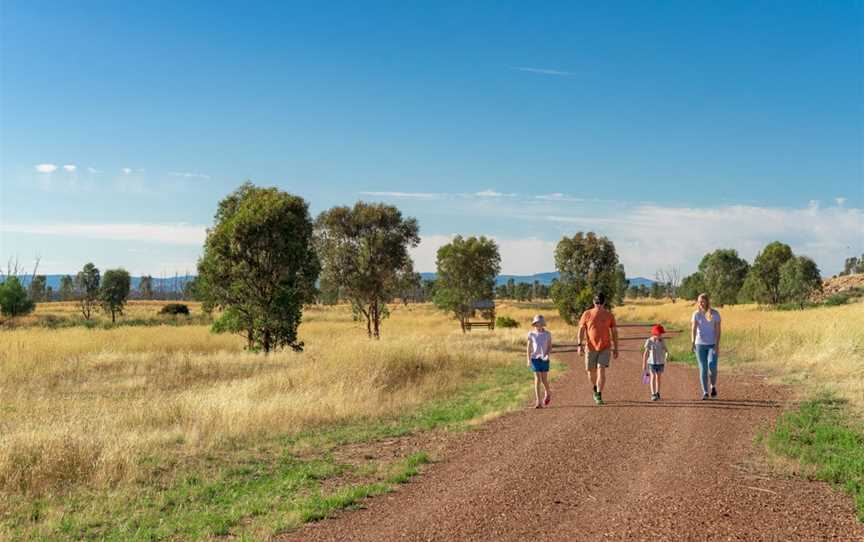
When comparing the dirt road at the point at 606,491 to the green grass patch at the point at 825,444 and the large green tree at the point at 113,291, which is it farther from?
the large green tree at the point at 113,291

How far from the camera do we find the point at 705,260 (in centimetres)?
9031

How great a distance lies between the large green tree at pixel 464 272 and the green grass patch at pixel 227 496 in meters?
33.5

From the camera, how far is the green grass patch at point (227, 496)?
23.8 ft

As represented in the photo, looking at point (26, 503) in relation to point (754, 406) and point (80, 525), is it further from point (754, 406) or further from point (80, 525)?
point (754, 406)

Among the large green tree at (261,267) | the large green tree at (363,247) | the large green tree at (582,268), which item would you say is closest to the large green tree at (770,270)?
the large green tree at (582,268)

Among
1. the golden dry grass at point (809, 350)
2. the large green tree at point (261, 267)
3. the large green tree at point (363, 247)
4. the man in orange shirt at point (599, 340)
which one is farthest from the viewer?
the large green tree at point (363, 247)

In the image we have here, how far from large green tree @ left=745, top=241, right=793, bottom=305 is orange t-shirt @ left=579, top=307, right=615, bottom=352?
218 feet

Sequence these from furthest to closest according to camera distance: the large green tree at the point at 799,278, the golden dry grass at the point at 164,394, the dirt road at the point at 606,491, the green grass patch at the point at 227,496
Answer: the large green tree at the point at 799,278 → the golden dry grass at the point at 164,394 → the green grass patch at the point at 227,496 → the dirt road at the point at 606,491

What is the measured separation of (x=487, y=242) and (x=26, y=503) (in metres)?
39.3

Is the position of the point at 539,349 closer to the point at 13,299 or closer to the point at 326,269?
the point at 326,269

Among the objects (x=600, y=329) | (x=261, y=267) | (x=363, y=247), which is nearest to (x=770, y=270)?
(x=363, y=247)

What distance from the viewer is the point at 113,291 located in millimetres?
75000

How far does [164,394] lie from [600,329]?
37.2 feet

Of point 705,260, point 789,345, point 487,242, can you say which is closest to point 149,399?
point 789,345
